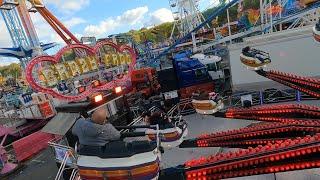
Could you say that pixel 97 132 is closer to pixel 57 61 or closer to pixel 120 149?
pixel 120 149

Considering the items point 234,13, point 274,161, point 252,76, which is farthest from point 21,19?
point 234,13

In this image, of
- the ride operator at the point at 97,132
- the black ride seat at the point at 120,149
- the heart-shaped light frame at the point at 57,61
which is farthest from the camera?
the heart-shaped light frame at the point at 57,61

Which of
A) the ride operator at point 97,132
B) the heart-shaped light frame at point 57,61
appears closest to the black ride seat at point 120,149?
the ride operator at point 97,132

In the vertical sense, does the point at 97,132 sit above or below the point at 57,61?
below

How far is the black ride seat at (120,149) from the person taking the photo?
396 cm

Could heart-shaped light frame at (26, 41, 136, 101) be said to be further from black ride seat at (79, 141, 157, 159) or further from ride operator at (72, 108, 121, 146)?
black ride seat at (79, 141, 157, 159)

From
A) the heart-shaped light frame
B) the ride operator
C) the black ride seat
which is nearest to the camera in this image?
the black ride seat

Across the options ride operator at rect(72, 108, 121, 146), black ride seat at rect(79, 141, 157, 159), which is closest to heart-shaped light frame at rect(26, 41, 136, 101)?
ride operator at rect(72, 108, 121, 146)

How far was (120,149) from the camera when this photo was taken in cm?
402

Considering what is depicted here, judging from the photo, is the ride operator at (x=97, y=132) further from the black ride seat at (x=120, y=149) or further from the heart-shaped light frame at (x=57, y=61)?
the heart-shaped light frame at (x=57, y=61)

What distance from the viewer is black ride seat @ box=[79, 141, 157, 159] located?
396 cm

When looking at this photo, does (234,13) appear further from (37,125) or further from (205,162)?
(205,162)

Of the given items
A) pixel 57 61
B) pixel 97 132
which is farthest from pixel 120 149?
pixel 57 61

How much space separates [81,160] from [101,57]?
31.4 ft
